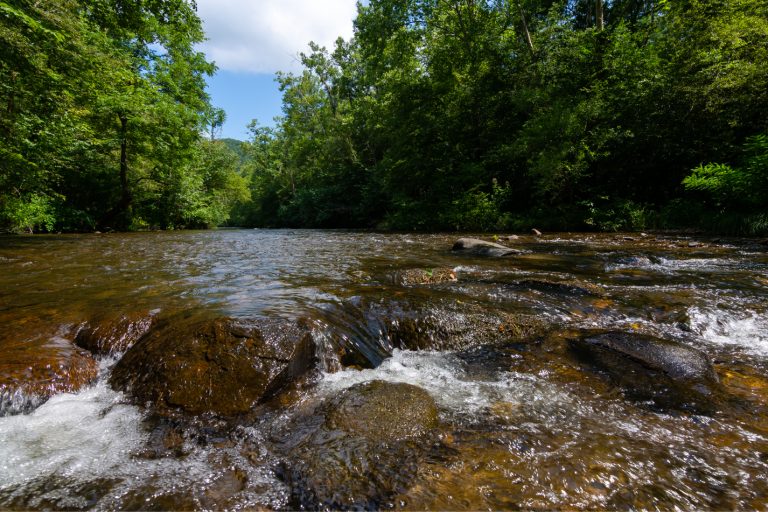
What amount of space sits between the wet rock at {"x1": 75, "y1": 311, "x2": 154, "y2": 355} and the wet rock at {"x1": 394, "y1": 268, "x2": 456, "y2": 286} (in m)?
3.57

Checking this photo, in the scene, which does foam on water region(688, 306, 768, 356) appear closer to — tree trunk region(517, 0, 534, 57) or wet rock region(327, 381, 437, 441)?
wet rock region(327, 381, 437, 441)

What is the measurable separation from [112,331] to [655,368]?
5.23m

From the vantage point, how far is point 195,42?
→ 22.6 m

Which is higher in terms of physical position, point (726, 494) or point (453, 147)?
point (453, 147)

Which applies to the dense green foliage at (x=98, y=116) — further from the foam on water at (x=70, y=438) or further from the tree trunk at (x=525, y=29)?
the tree trunk at (x=525, y=29)

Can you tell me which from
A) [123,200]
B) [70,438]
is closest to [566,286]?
[70,438]

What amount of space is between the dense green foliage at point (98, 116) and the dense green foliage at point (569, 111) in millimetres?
11327

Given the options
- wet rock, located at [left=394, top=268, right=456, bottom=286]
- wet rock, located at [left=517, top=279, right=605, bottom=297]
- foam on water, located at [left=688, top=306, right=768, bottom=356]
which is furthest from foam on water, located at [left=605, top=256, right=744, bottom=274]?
wet rock, located at [left=394, top=268, right=456, bottom=286]

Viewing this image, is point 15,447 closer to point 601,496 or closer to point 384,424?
point 384,424

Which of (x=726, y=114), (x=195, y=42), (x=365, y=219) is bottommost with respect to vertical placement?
(x=365, y=219)

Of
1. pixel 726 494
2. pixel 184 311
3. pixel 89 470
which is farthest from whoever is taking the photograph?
pixel 184 311

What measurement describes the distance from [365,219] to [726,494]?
94.5 feet

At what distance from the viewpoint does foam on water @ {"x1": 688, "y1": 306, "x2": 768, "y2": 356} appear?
12.7 ft

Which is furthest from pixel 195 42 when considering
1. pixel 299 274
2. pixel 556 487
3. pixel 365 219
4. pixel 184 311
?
pixel 556 487
